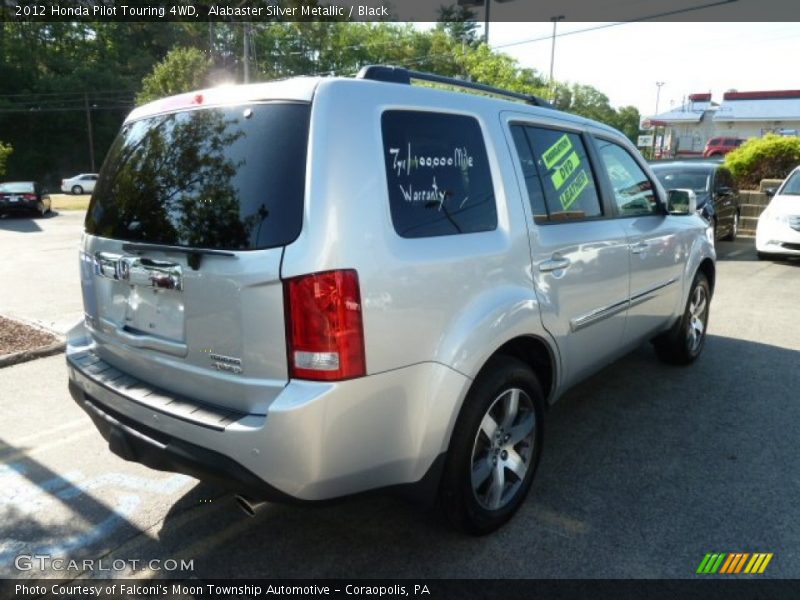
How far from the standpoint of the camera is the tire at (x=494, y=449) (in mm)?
2529

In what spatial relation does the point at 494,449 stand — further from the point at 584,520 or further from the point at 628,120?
the point at 628,120

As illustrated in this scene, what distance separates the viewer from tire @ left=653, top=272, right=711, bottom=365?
15.9 ft

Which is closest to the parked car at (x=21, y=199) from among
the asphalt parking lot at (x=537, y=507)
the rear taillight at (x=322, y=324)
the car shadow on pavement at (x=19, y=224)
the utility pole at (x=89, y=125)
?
the car shadow on pavement at (x=19, y=224)

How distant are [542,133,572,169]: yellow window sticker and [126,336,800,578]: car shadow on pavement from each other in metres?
1.70

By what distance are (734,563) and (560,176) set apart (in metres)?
2.00

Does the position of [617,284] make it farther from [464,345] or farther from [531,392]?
[464,345]

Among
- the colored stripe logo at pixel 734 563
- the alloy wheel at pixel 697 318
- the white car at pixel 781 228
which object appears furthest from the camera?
the white car at pixel 781 228

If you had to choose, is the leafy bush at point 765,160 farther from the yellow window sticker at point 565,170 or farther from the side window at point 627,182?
the yellow window sticker at point 565,170

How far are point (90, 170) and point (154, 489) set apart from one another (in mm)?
57257

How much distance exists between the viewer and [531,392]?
292 centimetres

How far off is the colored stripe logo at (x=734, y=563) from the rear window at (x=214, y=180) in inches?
88.3

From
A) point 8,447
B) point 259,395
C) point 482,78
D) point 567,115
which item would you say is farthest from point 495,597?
point 482,78

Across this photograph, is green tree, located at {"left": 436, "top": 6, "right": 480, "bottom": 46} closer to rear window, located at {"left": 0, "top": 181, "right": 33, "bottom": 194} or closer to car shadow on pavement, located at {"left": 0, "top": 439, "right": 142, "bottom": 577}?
rear window, located at {"left": 0, "top": 181, "right": 33, "bottom": 194}
